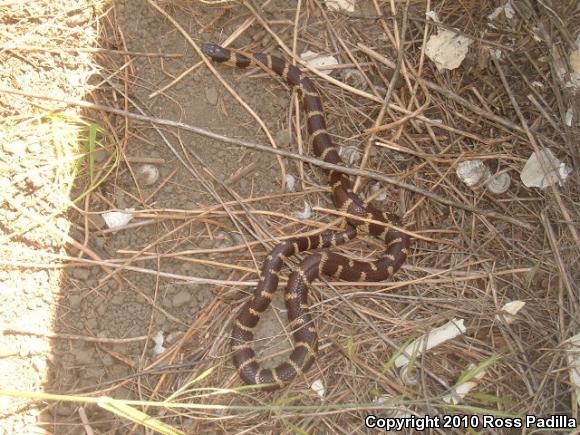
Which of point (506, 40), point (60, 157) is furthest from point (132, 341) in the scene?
point (506, 40)

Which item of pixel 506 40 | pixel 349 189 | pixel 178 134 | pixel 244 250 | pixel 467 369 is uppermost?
pixel 506 40

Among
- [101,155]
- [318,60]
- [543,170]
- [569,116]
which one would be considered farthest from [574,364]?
[101,155]

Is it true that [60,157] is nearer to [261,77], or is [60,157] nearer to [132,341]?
[132,341]

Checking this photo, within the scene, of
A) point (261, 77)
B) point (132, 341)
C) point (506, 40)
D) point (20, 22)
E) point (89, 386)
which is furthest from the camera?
point (261, 77)

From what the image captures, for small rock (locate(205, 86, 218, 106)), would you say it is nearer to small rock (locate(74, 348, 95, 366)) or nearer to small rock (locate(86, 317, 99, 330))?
small rock (locate(86, 317, 99, 330))

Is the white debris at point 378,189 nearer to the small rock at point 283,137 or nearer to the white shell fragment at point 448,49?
the small rock at point 283,137

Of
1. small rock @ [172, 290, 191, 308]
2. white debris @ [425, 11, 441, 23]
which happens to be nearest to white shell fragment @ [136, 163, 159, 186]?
small rock @ [172, 290, 191, 308]

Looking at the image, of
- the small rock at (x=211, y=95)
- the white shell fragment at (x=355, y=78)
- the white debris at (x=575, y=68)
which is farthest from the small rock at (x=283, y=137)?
the white debris at (x=575, y=68)

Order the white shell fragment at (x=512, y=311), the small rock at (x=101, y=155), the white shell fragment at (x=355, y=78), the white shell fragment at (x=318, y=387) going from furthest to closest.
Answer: the white shell fragment at (x=355, y=78), the small rock at (x=101, y=155), the white shell fragment at (x=512, y=311), the white shell fragment at (x=318, y=387)
